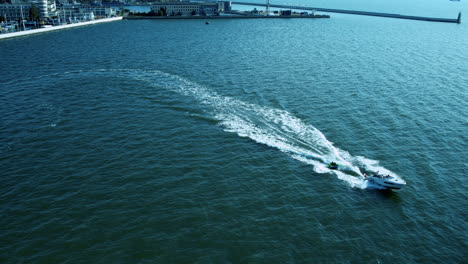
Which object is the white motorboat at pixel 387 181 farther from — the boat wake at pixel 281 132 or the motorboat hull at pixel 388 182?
the boat wake at pixel 281 132

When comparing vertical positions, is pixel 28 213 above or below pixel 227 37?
below

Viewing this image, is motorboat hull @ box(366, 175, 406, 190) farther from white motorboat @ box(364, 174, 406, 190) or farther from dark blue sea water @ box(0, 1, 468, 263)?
dark blue sea water @ box(0, 1, 468, 263)

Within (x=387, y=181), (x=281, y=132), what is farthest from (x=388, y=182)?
(x=281, y=132)

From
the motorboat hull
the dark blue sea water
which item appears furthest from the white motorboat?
the dark blue sea water

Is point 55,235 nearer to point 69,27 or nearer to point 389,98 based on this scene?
point 389,98

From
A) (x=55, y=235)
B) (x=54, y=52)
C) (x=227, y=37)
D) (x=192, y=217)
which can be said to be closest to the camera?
(x=55, y=235)

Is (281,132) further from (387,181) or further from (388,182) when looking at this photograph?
(388,182)

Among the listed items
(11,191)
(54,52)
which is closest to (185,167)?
(11,191)
